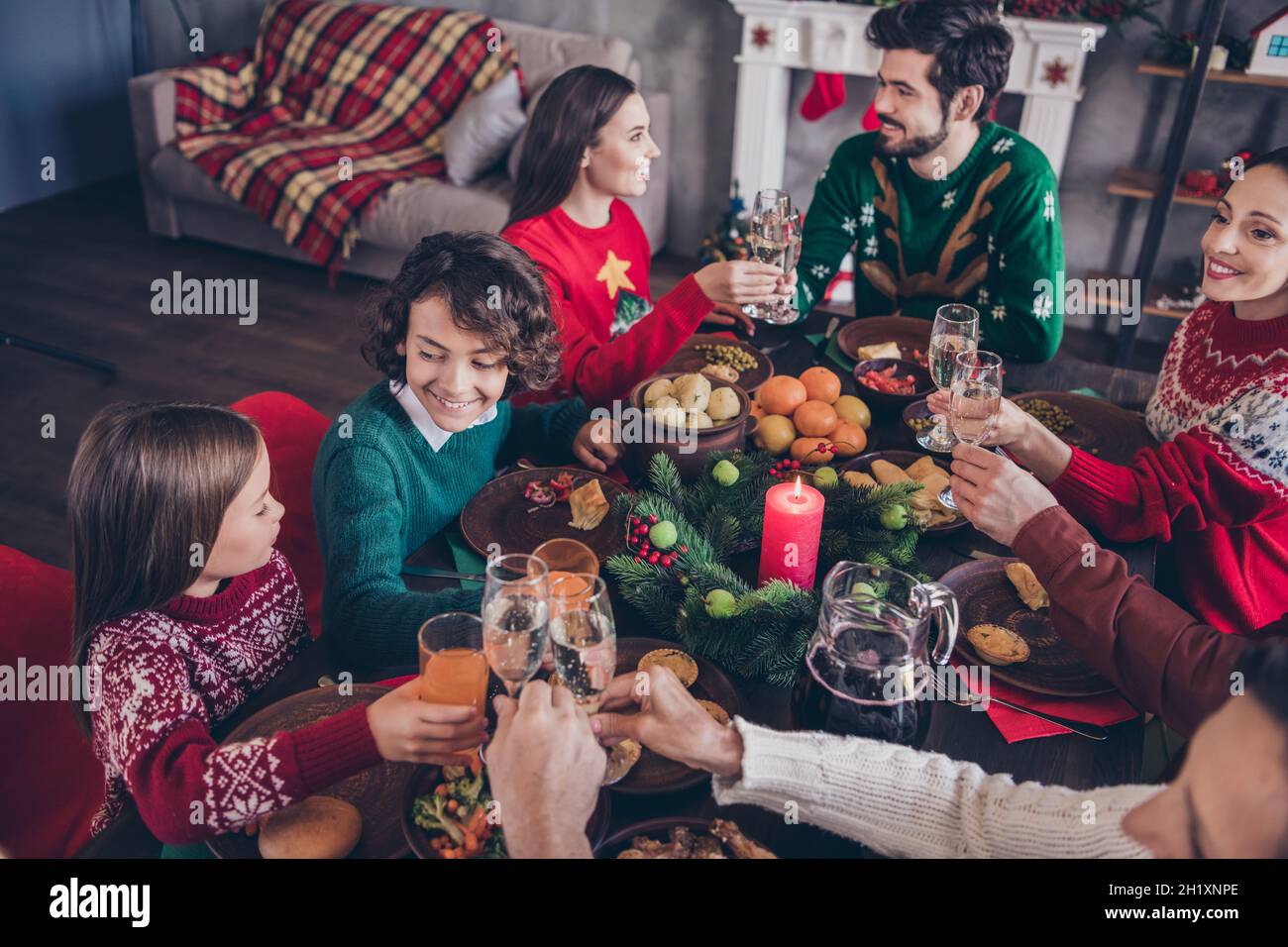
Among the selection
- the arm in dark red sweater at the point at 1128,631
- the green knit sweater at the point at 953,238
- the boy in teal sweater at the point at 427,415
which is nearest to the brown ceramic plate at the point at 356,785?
the boy in teal sweater at the point at 427,415

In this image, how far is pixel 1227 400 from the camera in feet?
5.10

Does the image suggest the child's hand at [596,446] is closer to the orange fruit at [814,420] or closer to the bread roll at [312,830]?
the orange fruit at [814,420]

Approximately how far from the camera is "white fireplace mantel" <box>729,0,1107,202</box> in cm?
361

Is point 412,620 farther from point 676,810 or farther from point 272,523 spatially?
point 676,810

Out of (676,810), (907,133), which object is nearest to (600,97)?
(907,133)

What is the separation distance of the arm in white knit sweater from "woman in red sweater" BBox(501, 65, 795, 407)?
0.95 m

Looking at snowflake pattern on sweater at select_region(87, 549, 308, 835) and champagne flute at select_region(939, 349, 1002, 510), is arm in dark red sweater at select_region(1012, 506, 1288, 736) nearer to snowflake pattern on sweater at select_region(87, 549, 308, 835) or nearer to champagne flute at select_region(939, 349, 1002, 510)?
champagne flute at select_region(939, 349, 1002, 510)

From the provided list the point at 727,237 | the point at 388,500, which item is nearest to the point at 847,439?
the point at 388,500

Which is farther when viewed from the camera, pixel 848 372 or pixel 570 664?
pixel 848 372

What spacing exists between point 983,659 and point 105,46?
17.7 feet

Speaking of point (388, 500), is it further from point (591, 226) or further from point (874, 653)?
point (591, 226)

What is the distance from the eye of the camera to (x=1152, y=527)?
4.78ft

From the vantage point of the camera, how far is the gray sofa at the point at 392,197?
13.2 feet

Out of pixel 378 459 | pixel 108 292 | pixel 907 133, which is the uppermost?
pixel 907 133
